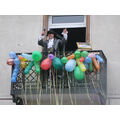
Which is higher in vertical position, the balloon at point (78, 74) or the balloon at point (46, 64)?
the balloon at point (46, 64)

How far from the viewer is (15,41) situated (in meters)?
16.1

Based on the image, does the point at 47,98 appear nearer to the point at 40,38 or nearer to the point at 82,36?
the point at 40,38

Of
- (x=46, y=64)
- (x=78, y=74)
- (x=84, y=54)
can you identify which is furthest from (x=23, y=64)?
(x=84, y=54)

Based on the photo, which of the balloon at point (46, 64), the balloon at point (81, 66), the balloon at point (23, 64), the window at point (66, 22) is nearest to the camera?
A: the balloon at point (81, 66)

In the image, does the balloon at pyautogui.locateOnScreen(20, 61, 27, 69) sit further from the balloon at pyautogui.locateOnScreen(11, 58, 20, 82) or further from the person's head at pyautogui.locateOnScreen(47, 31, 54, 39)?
the person's head at pyautogui.locateOnScreen(47, 31, 54, 39)

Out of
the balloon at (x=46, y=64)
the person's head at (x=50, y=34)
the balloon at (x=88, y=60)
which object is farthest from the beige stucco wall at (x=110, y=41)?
the balloon at (x=46, y=64)

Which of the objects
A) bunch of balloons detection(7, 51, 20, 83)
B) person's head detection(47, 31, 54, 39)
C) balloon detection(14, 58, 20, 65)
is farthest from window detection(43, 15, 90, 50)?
balloon detection(14, 58, 20, 65)

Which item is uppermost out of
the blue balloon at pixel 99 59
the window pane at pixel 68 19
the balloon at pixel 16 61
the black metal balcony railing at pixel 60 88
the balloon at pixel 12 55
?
the window pane at pixel 68 19

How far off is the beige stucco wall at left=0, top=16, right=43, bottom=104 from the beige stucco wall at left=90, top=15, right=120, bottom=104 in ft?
5.38

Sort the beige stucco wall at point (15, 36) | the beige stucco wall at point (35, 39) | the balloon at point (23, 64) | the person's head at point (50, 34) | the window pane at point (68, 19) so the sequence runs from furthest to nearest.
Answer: the window pane at point (68, 19) → the beige stucco wall at point (15, 36) → the beige stucco wall at point (35, 39) → the person's head at point (50, 34) → the balloon at point (23, 64)

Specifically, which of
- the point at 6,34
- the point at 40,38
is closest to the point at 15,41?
the point at 6,34

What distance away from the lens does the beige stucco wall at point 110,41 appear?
1507cm

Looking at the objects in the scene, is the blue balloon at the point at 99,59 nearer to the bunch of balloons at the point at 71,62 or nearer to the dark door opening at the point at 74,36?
the bunch of balloons at the point at 71,62

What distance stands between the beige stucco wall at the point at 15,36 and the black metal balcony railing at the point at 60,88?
0.92m
